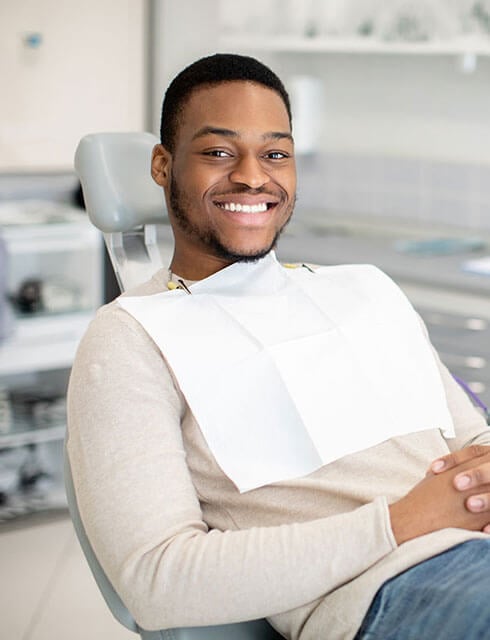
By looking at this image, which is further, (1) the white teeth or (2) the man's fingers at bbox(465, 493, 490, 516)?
(1) the white teeth

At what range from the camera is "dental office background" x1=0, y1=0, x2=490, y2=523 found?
333cm

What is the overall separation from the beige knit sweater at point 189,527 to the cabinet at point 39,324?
1.96 metres

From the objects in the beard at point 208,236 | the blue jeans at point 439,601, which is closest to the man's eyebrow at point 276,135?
the beard at point 208,236

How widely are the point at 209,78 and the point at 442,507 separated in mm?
712

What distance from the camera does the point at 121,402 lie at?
1352 mm

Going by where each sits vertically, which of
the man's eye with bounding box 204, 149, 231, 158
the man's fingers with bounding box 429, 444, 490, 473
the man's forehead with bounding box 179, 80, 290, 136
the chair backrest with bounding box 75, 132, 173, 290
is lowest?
the man's fingers with bounding box 429, 444, 490, 473

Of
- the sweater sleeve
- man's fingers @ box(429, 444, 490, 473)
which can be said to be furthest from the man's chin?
man's fingers @ box(429, 444, 490, 473)

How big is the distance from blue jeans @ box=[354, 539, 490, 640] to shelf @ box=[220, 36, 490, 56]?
85.1 inches

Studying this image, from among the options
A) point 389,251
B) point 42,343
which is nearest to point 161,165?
point 389,251

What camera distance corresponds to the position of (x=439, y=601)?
122 centimetres

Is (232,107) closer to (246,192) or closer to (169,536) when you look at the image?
(246,192)

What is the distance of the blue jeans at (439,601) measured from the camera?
1.19 metres

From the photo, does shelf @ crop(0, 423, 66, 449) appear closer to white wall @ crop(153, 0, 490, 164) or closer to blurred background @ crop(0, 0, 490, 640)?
blurred background @ crop(0, 0, 490, 640)

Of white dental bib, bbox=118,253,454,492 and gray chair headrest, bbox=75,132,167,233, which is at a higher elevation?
gray chair headrest, bbox=75,132,167,233
